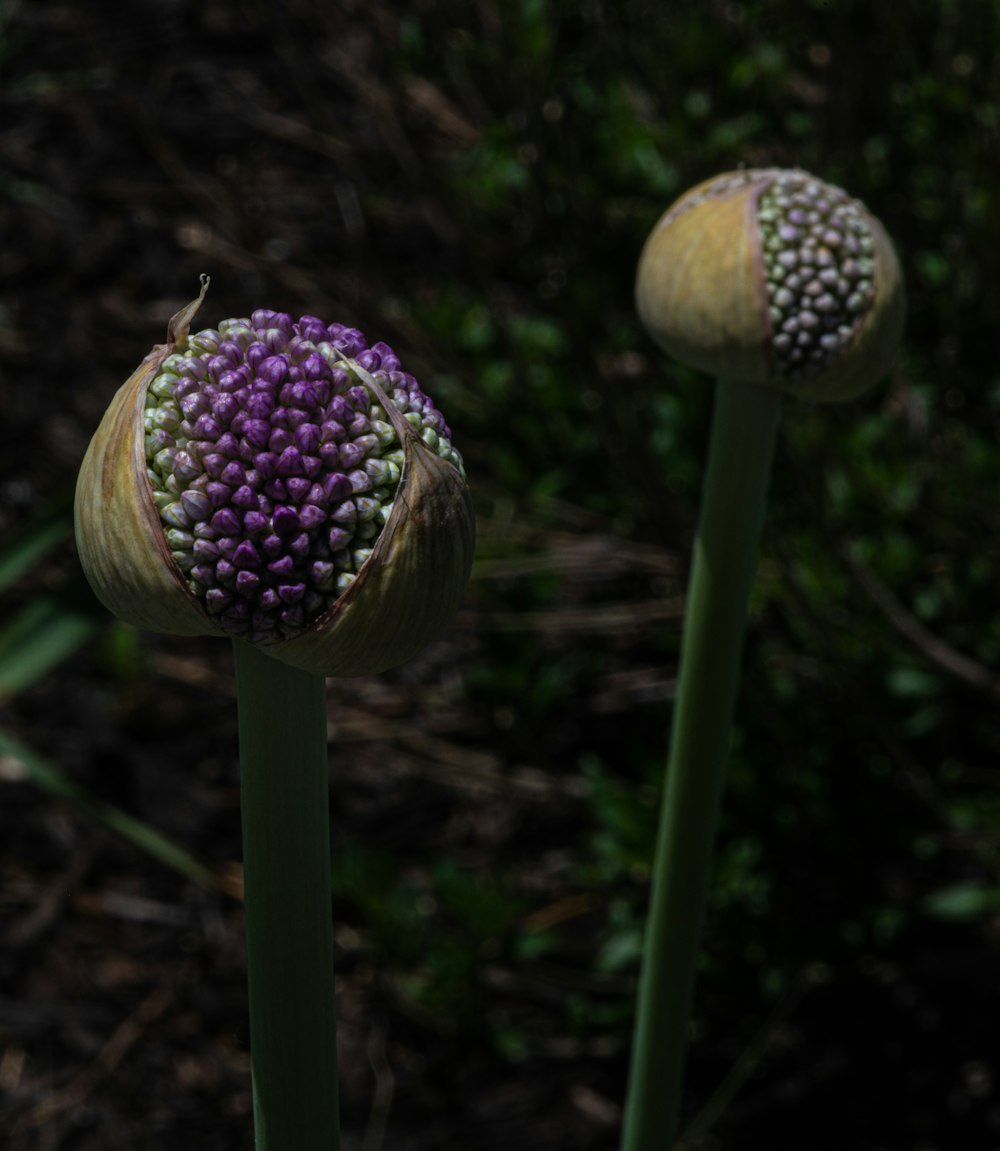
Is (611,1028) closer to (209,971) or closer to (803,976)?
(803,976)

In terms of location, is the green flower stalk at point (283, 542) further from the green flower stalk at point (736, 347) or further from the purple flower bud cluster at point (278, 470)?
the green flower stalk at point (736, 347)

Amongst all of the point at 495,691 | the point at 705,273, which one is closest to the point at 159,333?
the point at 495,691

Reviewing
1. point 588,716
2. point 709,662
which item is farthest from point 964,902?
point 709,662

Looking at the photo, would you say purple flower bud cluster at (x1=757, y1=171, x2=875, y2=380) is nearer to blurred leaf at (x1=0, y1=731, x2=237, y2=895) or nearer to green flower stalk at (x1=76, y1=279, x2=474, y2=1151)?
green flower stalk at (x1=76, y1=279, x2=474, y2=1151)

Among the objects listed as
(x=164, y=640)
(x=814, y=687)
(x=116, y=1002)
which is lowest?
(x=116, y=1002)

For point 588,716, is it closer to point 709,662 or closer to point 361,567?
point 709,662

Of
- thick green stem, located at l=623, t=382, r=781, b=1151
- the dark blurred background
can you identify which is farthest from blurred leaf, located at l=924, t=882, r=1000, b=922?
thick green stem, located at l=623, t=382, r=781, b=1151
